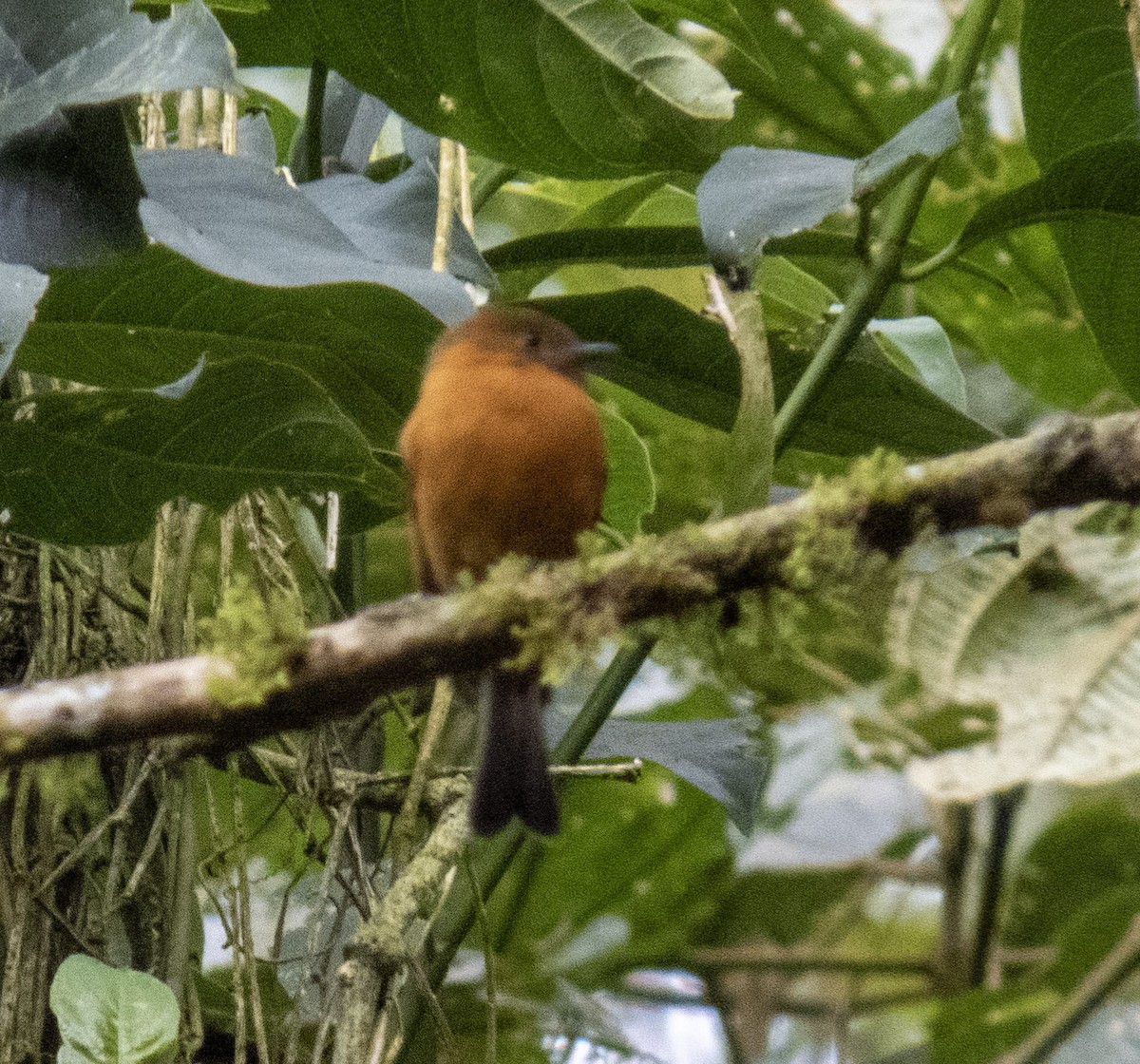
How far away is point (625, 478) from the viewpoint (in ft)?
6.80

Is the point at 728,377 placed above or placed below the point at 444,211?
below

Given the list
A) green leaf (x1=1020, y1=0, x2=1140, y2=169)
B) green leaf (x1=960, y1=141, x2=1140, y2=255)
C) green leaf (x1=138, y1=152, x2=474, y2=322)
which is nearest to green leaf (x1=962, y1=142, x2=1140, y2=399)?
green leaf (x1=960, y1=141, x2=1140, y2=255)

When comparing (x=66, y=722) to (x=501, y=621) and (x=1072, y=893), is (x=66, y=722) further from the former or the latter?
(x=1072, y=893)

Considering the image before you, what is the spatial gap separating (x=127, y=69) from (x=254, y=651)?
0.66 meters

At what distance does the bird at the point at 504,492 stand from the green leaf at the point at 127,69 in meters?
0.37

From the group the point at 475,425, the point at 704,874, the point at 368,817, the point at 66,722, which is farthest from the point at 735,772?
the point at 704,874

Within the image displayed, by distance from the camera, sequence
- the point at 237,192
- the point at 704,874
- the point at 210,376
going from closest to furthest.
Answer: the point at 210,376
the point at 237,192
the point at 704,874

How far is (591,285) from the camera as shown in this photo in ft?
8.66

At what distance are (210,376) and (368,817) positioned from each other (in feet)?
2.13

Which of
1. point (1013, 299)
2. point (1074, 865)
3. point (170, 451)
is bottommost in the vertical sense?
point (1074, 865)

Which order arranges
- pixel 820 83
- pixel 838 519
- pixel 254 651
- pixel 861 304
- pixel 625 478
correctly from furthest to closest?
pixel 820 83
pixel 625 478
pixel 861 304
pixel 838 519
pixel 254 651

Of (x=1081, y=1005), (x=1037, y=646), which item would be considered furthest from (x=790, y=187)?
(x=1081, y=1005)

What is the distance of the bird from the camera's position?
4.54ft

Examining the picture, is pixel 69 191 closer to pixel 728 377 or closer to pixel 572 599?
pixel 572 599
